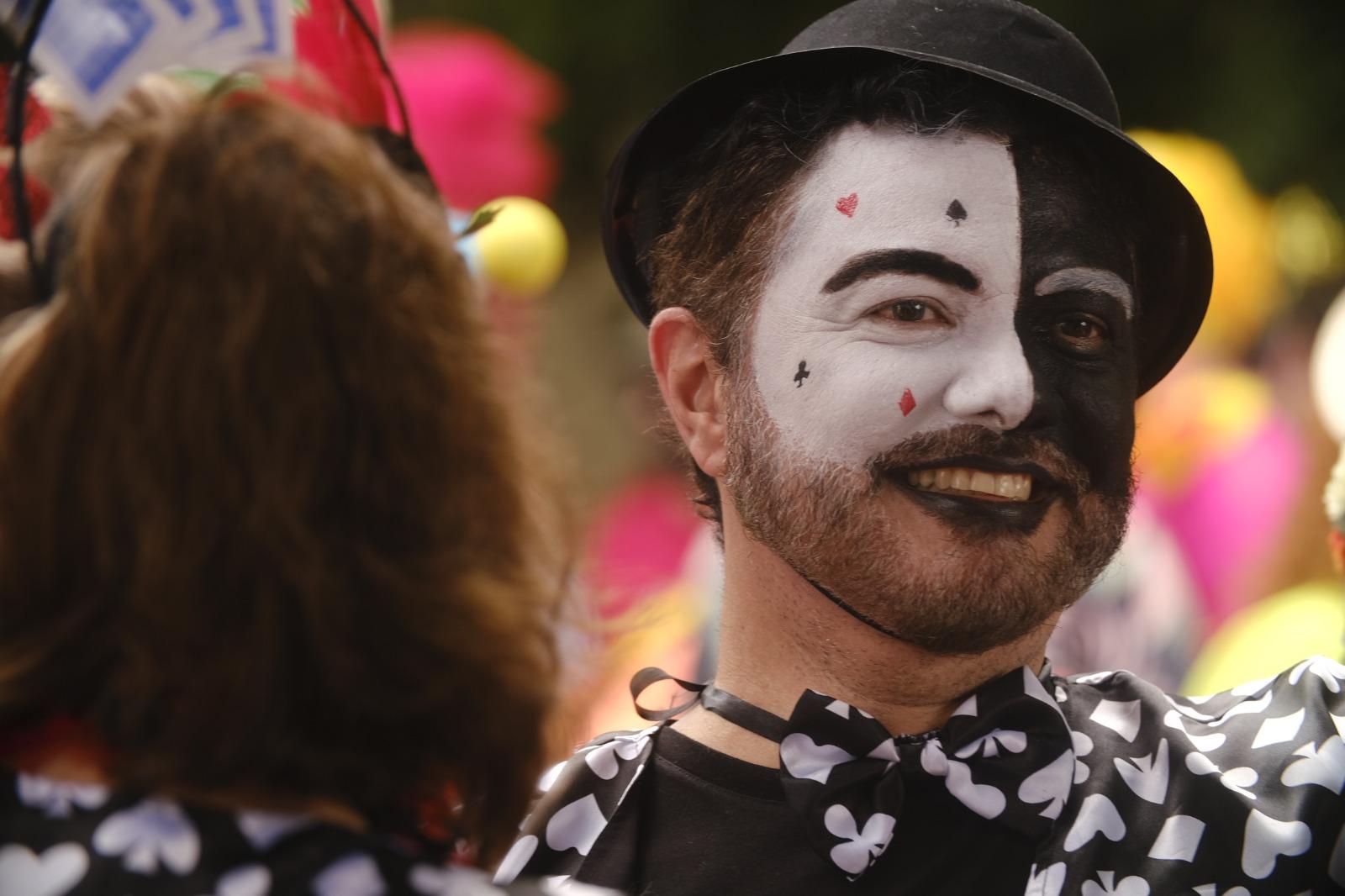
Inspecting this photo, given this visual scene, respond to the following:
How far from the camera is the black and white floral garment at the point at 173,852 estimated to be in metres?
1.11

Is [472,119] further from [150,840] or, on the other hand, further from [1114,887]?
[150,840]

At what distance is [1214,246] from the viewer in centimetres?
508

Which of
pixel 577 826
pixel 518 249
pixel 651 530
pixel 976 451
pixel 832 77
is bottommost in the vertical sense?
pixel 651 530

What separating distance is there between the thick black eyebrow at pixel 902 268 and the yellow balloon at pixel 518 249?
1.19 meters

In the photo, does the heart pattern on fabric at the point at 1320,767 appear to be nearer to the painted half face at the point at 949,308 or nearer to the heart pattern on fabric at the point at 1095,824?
the heart pattern on fabric at the point at 1095,824

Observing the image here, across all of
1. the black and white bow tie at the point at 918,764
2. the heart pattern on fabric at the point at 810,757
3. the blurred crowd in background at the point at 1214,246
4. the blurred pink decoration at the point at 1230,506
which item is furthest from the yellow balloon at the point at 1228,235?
the heart pattern on fabric at the point at 810,757

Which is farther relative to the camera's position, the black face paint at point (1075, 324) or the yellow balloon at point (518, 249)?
the yellow balloon at point (518, 249)

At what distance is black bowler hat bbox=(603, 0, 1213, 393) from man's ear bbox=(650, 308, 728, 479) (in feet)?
0.60

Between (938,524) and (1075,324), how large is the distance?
30 centimetres

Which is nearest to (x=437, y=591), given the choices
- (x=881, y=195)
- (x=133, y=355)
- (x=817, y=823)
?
(x=133, y=355)

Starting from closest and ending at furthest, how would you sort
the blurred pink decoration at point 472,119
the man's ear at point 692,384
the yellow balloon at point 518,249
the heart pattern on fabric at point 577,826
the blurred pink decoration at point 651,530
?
the heart pattern on fabric at point 577,826
the man's ear at point 692,384
the yellow balloon at point 518,249
the blurred pink decoration at point 472,119
the blurred pink decoration at point 651,530

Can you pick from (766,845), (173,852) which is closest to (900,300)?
(766,845)

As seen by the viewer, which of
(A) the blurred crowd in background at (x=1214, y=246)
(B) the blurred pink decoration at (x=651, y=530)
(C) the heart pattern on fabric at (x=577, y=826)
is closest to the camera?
(C) the heart pattern on fabric at (x=577, y=826)

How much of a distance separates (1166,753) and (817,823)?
1.43 feet
